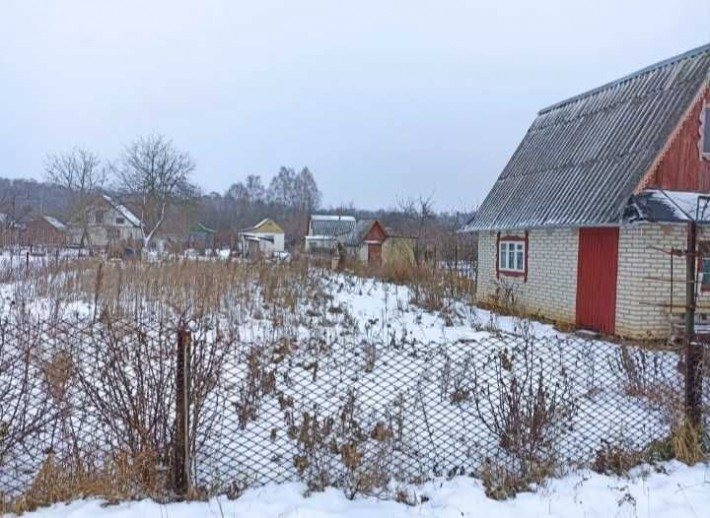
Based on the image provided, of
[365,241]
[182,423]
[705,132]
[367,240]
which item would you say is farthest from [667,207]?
[367,240]

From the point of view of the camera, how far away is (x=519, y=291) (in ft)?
41.7

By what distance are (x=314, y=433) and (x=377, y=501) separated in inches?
28.0

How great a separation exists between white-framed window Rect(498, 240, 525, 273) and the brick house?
0.12 ft

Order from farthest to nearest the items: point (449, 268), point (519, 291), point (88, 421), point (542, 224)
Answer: point (449, 268) < point (519, 291) < point (542, 224) < point (88, 421)

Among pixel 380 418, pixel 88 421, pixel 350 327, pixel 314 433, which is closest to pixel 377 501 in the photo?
pixel 314 433

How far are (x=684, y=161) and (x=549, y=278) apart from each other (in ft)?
10.9

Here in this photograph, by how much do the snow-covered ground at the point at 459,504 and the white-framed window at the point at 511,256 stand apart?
9.39 meters

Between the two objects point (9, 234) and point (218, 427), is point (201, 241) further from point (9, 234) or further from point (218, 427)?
point (218, 427)

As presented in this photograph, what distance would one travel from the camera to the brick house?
926 centimetres

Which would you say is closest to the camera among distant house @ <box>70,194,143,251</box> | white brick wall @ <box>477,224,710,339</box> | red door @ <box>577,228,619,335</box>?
white brick wall @ <box>477,224,710,339</box>

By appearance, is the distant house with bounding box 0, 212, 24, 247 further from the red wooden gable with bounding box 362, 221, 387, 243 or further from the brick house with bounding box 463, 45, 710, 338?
the red wooden gable with bounding box 362, 221, 387, 243

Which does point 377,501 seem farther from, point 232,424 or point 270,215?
point 270,215

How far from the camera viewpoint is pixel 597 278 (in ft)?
33.3

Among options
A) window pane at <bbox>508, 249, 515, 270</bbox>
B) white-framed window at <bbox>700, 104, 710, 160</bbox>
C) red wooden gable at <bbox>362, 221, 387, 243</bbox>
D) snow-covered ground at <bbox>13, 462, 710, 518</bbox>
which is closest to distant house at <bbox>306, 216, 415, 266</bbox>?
red wooden gable at <bbox>362, 221, 387, 243</bbox>
